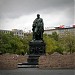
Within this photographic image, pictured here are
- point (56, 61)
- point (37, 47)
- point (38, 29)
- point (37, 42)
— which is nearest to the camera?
point (56, 61)

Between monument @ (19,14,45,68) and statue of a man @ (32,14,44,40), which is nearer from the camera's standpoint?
monument @ (19,14,45,68)

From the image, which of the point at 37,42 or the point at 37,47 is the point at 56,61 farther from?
the point at 37,42

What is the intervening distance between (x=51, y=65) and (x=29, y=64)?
239 cm

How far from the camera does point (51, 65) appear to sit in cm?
1962

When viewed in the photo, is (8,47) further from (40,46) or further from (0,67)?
(0,67)

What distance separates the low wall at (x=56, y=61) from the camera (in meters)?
19.4

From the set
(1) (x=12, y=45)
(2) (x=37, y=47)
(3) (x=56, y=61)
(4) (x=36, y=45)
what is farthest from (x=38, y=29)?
(1) (x=12, y=45)

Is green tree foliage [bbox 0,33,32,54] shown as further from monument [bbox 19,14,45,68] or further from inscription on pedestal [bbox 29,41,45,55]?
inscription on pedestal [bbox 29,41,45,55]

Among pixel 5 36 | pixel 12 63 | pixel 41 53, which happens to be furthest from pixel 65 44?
pixel 12 63

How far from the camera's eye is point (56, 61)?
19.4 meters

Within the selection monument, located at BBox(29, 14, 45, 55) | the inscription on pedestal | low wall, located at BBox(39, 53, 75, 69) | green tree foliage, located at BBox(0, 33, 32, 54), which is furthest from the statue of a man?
green tree foliage, located at BBox(0, 33, 32, 54)

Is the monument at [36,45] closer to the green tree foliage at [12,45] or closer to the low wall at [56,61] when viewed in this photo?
the low wall at [56,61]

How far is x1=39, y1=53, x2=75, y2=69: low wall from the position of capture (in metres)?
19.4

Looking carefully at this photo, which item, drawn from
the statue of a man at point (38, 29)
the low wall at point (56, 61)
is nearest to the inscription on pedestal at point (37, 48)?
the statue of a man at point (38, 29)
